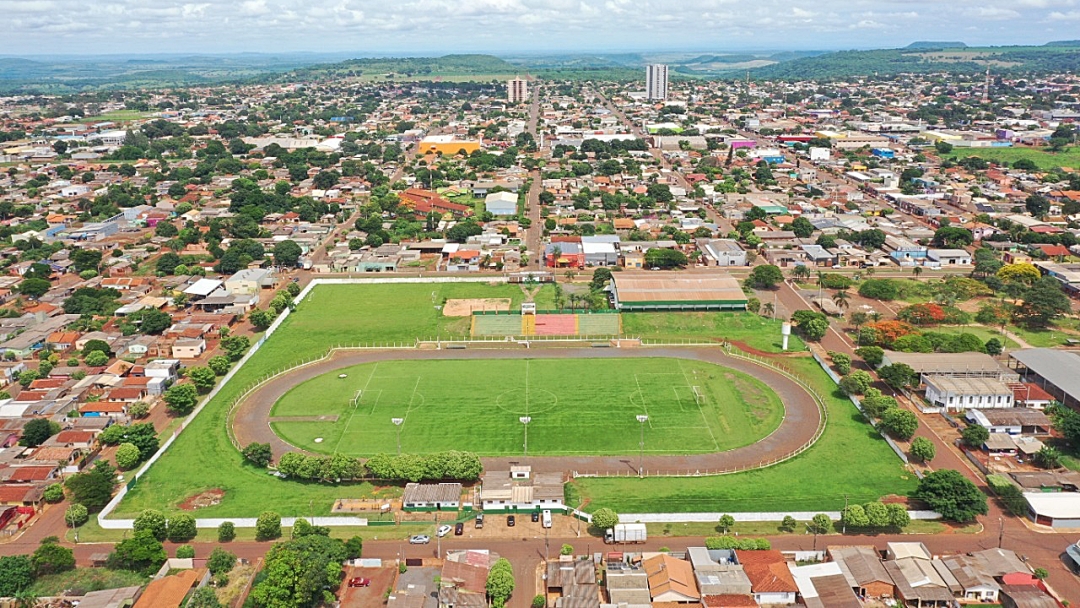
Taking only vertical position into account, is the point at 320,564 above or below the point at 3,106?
below

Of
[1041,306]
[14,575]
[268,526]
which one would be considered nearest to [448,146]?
[1041,306]

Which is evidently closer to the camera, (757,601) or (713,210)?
(757,601)

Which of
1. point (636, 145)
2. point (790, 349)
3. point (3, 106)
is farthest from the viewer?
point (3, 106)

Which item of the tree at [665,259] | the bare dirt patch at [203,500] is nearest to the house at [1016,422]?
the tree at [665,259]

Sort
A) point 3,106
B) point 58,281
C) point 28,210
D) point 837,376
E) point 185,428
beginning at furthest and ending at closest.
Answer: point 3,106 < point 28,210 < point 58,281 < point 837,376 < point 185,428

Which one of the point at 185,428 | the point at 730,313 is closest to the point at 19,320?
the point at 185,428

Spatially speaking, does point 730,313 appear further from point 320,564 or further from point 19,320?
point 19,320

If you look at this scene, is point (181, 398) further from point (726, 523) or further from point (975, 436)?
point (975, 436)
